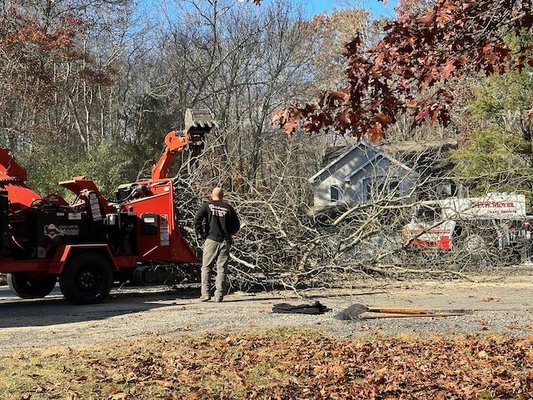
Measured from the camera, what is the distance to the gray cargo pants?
1241 cm

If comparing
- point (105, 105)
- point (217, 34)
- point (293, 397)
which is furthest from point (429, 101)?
point (105, 105)

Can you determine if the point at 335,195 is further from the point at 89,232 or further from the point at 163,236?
the point at 89,232

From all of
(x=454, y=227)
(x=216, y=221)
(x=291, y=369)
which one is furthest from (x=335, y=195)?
(x=291, y=369)

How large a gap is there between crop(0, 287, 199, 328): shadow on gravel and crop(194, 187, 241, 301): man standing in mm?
929

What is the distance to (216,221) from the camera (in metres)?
12.5

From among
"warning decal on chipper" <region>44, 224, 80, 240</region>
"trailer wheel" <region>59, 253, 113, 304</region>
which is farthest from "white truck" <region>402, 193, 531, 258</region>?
"warning decal on chipper" <region>44, 224, 80, 240</region>

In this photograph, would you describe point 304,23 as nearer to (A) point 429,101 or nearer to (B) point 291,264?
(B) point 291,264

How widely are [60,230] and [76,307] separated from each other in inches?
53.5

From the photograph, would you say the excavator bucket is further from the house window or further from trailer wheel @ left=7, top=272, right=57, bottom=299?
the house window

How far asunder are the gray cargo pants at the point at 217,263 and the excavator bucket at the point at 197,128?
Answer: 2962 mm

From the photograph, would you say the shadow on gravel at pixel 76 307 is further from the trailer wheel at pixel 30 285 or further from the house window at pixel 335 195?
the house window at pixel 335 195

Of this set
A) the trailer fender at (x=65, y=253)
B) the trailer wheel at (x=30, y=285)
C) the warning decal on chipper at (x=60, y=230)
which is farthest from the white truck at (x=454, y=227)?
the trailer wheel at (x=30, y=285)

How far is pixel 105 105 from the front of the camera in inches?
1544

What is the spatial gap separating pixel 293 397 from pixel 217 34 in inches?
1220
